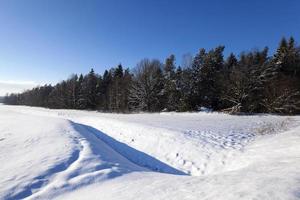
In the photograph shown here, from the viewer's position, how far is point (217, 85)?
1421 inches

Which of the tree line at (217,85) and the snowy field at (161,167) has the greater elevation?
the tree line at (217,85)

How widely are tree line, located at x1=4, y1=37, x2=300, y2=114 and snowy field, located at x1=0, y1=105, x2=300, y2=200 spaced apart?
52.8 ft

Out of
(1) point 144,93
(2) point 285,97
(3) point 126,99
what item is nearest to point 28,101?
(3) point 126,99

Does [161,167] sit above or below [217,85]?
below

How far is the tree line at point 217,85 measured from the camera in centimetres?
2909

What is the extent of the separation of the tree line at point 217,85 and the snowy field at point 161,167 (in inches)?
634

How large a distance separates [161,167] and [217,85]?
28.8 meters

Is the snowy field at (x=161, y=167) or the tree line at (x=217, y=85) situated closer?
the snowy field at (x=161, y=167)

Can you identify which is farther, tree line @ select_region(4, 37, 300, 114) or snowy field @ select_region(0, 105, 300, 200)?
tree line @ select_region(4, 37, 300, 114)

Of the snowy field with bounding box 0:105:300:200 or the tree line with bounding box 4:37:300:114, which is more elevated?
the tree line with bounding box 4:37:300:114

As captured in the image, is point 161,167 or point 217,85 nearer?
point 161,167

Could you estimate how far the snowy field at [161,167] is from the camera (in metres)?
4.51

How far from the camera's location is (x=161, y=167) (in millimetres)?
9820

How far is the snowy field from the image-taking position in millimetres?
4508
